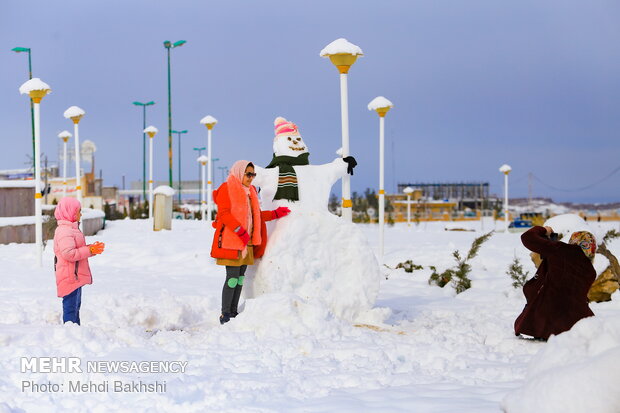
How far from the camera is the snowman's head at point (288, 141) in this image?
21.9ft

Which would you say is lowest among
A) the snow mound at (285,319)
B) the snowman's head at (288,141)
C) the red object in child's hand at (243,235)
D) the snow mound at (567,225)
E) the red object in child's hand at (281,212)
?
the snow mound at (285,319)

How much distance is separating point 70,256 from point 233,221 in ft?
4.64

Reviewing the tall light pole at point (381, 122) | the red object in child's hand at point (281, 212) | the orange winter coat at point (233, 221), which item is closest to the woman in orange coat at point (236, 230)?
the orange winter coat at point (233, 221)

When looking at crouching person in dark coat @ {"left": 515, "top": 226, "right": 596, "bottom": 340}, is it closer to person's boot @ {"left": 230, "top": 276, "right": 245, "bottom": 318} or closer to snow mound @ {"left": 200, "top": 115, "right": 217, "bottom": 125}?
person's boot @ {"left": 230, "top": 276, "right": 245, "bottom": 318}

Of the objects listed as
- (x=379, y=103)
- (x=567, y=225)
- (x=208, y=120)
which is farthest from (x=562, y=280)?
(x=208, y=120)

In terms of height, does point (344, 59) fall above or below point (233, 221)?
above

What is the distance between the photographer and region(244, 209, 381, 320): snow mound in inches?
238

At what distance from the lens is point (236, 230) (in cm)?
584

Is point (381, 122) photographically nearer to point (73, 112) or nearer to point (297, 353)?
point (73, 112)

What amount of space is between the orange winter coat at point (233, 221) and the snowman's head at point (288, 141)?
2.47 ft

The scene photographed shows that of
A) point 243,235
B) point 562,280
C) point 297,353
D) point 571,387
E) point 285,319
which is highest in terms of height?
point 243,235

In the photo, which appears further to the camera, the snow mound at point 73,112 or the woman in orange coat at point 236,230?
the snow mound at point 73,112

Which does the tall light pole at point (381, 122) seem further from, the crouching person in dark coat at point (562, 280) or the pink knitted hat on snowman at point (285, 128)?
the crouching person in dark coat at point (562, 280)

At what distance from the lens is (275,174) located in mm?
6523
